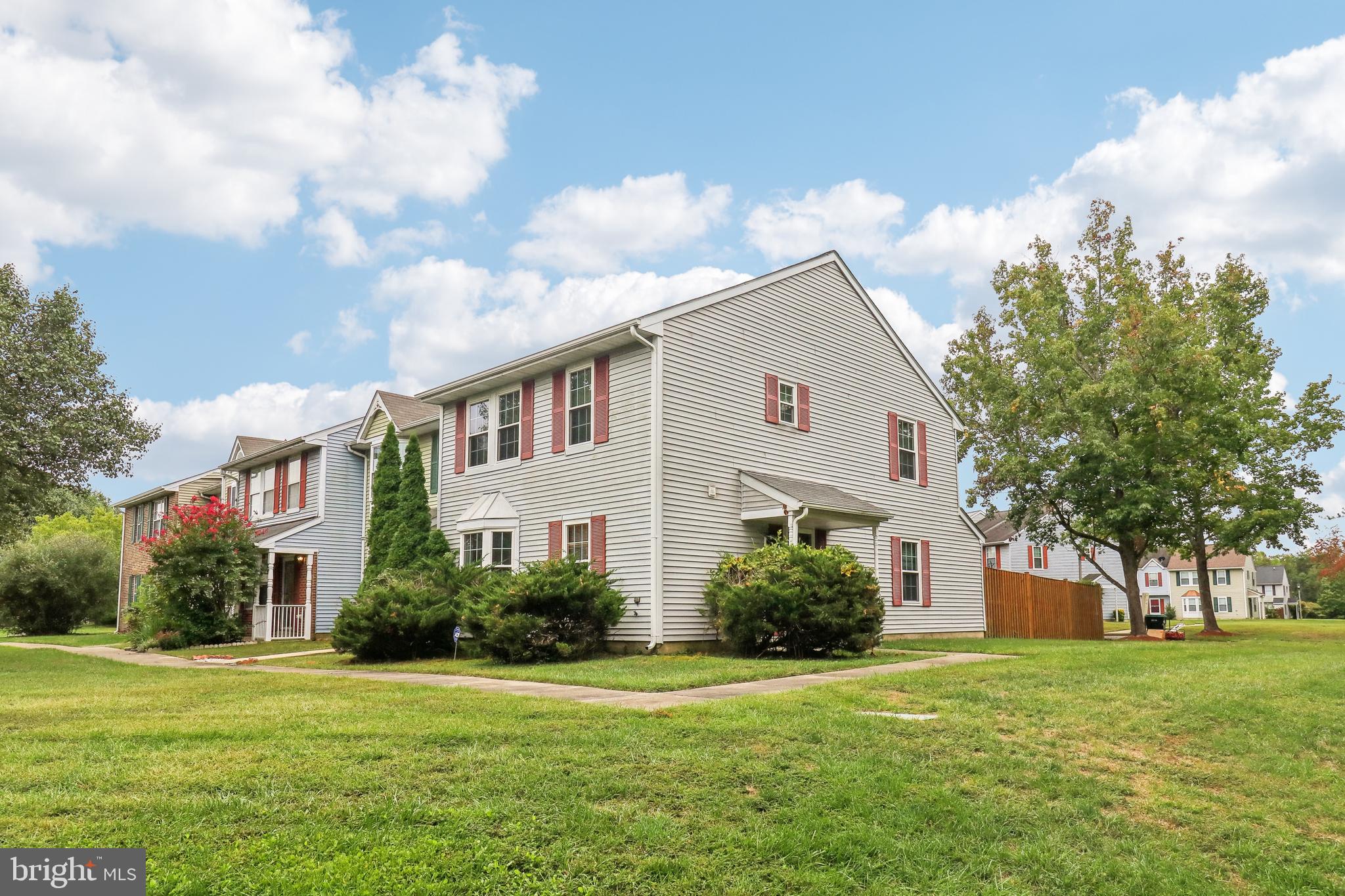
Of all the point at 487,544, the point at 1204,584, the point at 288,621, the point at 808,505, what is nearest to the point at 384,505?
the point at 487,544

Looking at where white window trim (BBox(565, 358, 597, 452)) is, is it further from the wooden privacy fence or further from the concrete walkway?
the wooden privacy fence

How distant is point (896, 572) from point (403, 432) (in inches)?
496

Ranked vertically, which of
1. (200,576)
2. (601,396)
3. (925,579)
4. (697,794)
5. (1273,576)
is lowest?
(697,794)

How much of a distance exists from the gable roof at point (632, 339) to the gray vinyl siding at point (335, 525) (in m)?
6.16

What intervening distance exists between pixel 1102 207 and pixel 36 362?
29.7m

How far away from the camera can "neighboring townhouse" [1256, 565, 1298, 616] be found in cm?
8050

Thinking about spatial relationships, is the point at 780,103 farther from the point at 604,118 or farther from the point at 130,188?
the point at 130,188

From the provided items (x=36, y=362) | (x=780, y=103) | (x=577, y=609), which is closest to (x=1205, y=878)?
(x=577, y=609)

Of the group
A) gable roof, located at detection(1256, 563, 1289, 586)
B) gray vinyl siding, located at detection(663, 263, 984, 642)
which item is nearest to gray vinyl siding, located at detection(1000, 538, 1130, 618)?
gray vinyl siding, located at detection(663, 263, 984, 642)

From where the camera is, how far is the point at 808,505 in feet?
54.4

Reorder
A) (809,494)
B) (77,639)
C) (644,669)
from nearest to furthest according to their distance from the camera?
(644,669), (809,494), (77,639)

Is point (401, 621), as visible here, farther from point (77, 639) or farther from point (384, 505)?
point (77, 639)

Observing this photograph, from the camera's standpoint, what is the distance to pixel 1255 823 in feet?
21.2

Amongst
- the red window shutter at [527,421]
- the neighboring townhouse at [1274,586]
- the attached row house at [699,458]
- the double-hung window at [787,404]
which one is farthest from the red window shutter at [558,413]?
the neighboring townhouse at [1274,586]
